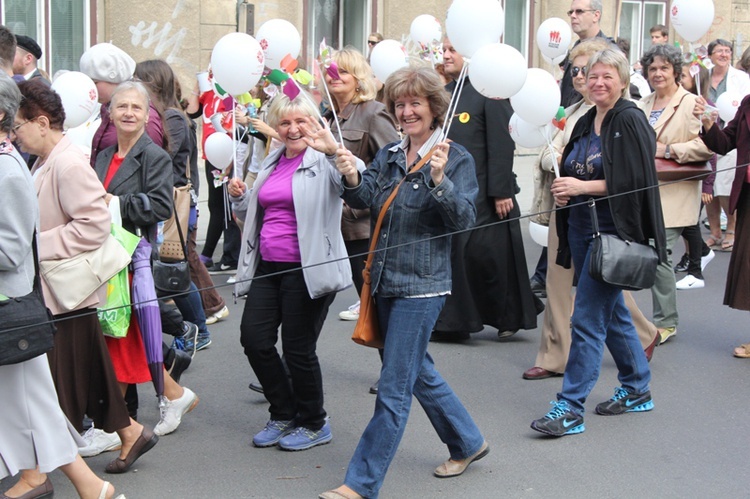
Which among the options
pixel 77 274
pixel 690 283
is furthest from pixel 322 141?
pixel 690 283

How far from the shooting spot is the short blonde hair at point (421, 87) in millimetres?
4457

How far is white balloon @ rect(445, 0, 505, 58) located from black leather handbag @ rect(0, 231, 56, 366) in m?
2.24

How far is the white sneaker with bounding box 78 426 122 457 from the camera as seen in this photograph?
16.6ft

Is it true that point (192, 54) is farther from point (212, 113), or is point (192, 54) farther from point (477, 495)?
point (477, 495)

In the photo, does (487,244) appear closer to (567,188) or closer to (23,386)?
(567,188)

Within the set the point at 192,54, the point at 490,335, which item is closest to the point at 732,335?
the point at 490,335

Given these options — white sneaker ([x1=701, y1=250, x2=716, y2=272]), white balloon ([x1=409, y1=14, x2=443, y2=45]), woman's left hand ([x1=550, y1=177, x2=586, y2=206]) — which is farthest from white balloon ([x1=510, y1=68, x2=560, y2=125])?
white sneaker ([x1=701, y1=250, x2=716, y2=272])

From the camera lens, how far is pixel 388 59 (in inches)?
288

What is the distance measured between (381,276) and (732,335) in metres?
3.77

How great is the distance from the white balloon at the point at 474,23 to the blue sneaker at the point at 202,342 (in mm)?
2832

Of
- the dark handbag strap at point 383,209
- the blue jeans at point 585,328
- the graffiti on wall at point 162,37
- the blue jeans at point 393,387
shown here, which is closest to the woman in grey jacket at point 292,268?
the dark handbag strap at point 383,209

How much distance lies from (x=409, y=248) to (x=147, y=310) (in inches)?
55.4

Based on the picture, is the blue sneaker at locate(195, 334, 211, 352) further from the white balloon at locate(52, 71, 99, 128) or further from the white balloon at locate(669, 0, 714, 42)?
the white balloon at locate(669, 0, 714, 42)

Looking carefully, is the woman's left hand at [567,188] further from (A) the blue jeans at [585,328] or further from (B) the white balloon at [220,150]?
(B) the white balloon at [220,150]
